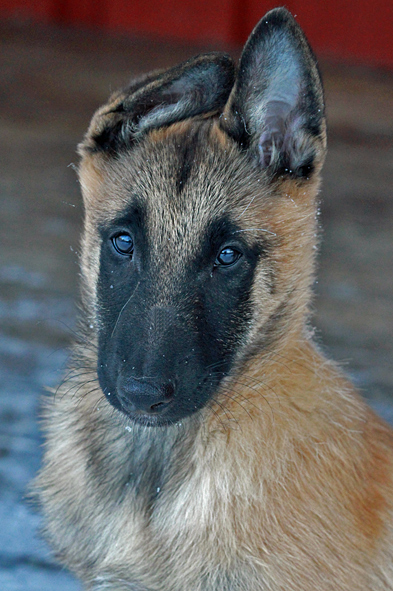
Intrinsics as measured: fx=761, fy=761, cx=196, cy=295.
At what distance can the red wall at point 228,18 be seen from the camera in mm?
10203

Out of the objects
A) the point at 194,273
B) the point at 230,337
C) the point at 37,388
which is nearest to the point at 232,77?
the point at 194,273

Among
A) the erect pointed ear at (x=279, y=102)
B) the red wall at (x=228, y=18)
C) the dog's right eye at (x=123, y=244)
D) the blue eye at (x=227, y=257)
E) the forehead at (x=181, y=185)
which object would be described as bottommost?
the blue eye at (x=227, y=257)

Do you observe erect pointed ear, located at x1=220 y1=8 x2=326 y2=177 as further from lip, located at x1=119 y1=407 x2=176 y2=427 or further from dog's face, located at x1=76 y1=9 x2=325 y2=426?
lip, located at x1=119 y1=407 x2=176 y2=427

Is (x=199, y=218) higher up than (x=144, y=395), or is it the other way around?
(x=199, y=218)

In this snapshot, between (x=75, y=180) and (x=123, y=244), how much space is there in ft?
17.7

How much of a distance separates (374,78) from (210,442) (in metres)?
8.79

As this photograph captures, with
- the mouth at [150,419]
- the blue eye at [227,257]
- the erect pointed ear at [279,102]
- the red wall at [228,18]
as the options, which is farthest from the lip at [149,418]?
the red wall at [228,18]

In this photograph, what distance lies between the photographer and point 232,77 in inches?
103

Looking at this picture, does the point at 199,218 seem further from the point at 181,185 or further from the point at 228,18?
the point at 228,18

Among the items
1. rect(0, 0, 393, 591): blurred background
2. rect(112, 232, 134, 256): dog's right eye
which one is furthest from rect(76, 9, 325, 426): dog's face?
rect(0, 0, 393, 591): blurred background

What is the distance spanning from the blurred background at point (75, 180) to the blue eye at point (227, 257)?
876mm

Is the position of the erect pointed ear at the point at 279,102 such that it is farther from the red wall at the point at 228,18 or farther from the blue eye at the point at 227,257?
the red wall at the point at 228,18

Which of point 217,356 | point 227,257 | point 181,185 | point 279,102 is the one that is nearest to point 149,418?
point 217,356

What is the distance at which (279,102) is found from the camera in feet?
8.26
